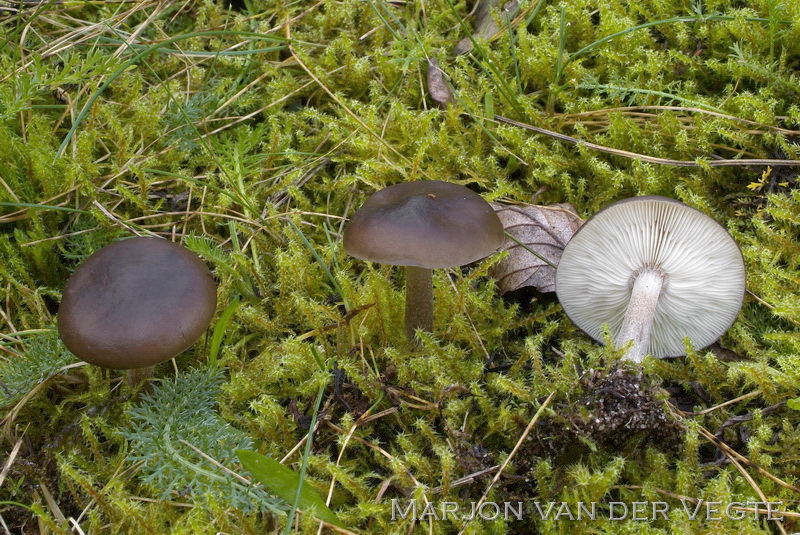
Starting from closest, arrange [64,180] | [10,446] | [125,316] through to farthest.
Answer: [125,316], [10,446], [64,180]

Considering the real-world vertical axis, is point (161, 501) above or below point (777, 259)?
below

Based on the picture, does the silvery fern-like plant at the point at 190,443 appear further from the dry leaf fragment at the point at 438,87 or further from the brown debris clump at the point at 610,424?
the dry leaf fragment at the point at 438,87

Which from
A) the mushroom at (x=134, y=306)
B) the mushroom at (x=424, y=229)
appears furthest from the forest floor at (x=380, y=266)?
the mushroom at (x=424, y=229)

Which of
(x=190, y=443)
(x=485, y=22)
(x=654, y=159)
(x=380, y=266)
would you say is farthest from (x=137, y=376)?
(x=485, y=22)

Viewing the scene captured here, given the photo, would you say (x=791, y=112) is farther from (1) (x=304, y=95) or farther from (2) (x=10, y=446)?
(2) (x=10, y=446)

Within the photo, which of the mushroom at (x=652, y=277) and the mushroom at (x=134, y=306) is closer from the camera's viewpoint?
the mushroom at (x=134, y=306)

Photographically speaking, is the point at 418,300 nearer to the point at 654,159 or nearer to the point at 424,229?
the point at 424,229

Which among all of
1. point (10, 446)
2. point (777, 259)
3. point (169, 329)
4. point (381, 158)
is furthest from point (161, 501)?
point (777, 259)
